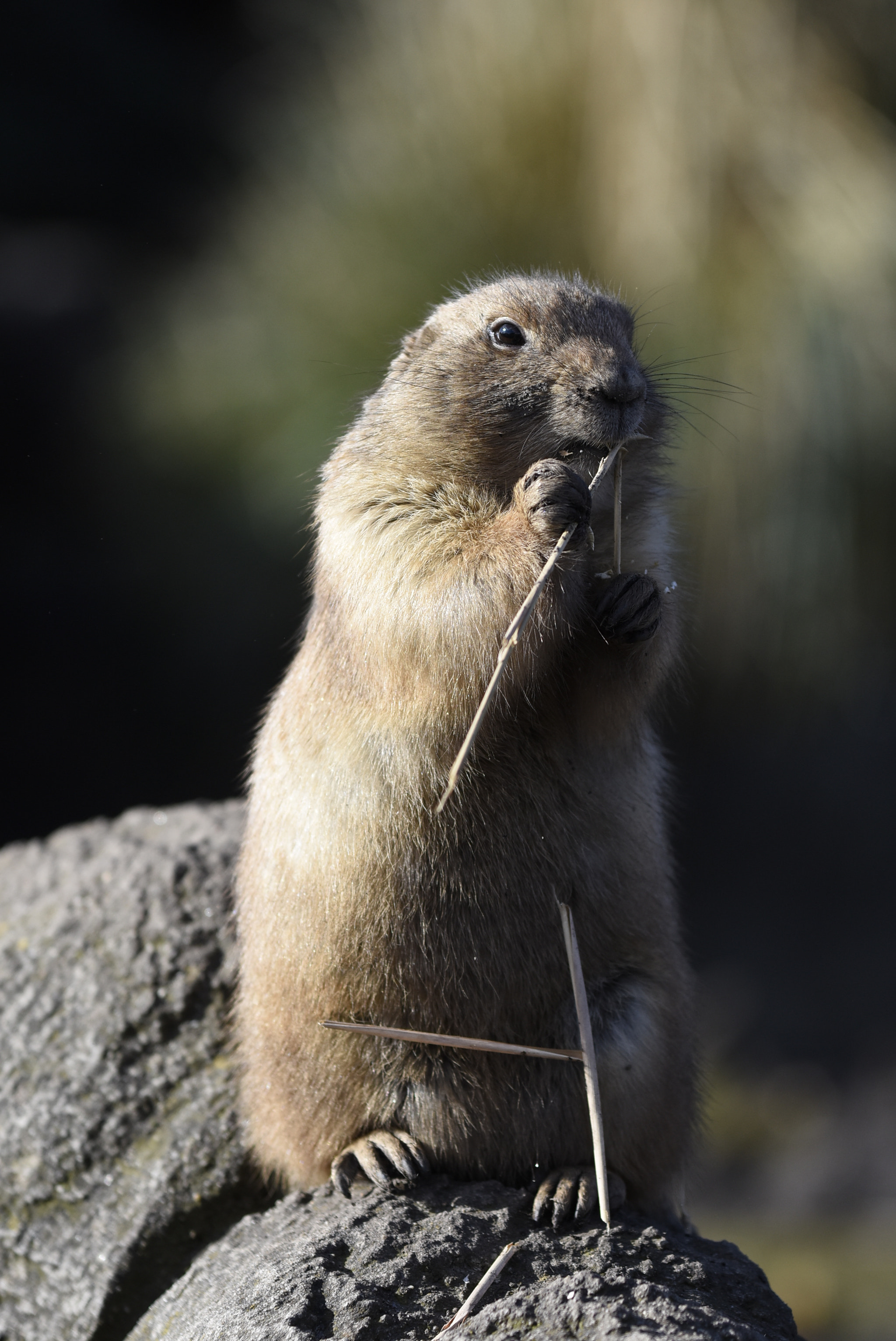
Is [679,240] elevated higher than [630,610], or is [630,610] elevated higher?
[679,240]

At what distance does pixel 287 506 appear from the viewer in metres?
10.7

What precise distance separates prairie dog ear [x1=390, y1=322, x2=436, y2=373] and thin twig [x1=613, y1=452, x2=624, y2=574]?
0.84m

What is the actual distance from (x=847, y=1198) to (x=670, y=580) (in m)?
6.42

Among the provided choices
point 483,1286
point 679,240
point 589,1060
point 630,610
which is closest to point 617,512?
point 630,610

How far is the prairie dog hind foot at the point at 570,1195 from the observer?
359 centimetres

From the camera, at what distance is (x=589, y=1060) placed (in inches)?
140

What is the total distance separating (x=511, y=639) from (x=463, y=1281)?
5.66ft

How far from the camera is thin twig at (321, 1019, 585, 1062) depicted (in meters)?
3.58

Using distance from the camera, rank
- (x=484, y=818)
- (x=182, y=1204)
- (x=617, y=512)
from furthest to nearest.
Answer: (x=182, y=1204), (x=617, y=512), (x=484, y=818)

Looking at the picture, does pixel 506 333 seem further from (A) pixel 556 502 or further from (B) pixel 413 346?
(A) pixel 556 502

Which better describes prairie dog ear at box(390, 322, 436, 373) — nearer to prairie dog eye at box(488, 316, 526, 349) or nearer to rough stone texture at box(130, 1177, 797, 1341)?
prairie dog eye at box(488, 316, 526, 349)

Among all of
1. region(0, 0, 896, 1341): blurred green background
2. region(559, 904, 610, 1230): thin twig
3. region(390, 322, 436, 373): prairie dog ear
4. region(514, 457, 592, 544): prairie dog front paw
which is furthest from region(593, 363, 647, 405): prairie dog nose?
region(0, 0, 896, 1341): blurred green background

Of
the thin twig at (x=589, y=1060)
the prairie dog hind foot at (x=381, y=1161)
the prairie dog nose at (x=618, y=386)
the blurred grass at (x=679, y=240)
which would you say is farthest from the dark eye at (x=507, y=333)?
the blurred grass at (x=679, y=240)

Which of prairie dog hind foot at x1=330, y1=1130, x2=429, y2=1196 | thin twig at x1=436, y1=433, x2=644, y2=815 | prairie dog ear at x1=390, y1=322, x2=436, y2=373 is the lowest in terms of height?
prairie dog hind foot at x1=330, y1=1130, x2=429, y2=1196
